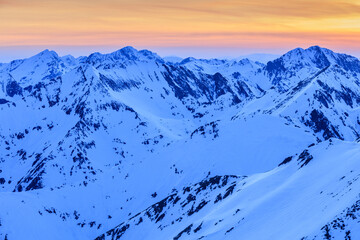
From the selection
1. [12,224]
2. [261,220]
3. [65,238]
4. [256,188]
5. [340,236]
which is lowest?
Result: [340,236]

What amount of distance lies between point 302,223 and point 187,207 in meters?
69.6

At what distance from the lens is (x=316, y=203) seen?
6066 cm

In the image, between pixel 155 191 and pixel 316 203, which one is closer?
pixel 316 203

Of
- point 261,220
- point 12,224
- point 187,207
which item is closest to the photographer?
point 261,220

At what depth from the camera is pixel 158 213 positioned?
13012cm

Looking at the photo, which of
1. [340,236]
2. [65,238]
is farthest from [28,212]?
[340,236]

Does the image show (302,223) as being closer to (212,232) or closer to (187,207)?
(212,232)

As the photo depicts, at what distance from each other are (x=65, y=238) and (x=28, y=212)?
886 inches

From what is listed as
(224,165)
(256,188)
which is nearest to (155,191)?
(224,165)

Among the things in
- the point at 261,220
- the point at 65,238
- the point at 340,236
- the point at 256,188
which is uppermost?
the point at 65,238

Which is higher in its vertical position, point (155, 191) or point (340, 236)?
A: point (155, 191)

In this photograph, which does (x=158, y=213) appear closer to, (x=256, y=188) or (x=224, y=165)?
(x=256, y=188)

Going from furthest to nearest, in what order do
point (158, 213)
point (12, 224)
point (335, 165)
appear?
point (12, 224)
point (158, 213)
point (335, 165)

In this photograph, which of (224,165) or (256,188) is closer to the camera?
(256,188)
